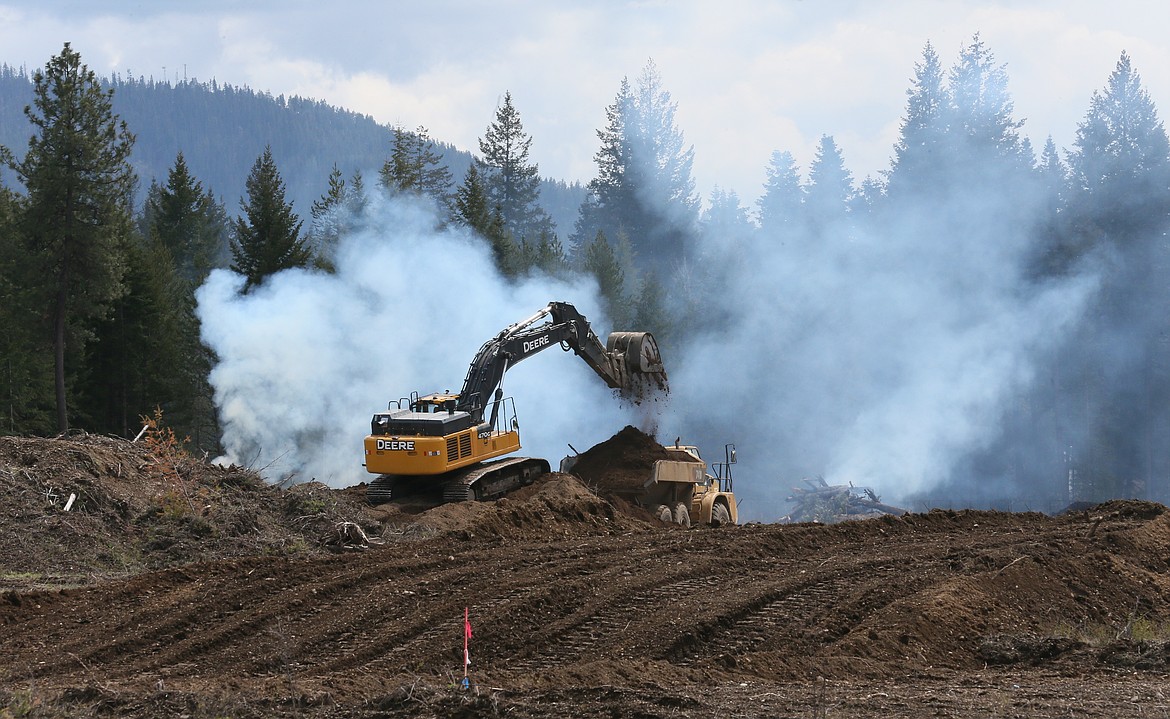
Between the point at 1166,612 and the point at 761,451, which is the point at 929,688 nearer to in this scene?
the point at 1166,612

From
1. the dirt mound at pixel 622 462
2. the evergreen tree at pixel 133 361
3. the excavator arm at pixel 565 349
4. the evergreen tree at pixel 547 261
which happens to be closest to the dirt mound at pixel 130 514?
the excavator arm at pixel 565 349

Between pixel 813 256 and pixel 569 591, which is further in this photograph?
pixel 813 256

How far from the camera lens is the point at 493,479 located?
21.9 meters

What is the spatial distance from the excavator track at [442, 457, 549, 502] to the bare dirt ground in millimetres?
2025

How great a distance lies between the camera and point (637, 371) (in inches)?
948

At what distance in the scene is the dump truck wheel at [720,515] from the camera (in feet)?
73.6

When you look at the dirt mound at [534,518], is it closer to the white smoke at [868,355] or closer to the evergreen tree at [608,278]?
the white smoke at [868,355]

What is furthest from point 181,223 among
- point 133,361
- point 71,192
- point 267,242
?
point 71,192

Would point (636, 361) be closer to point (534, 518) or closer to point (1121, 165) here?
point (534, 518)

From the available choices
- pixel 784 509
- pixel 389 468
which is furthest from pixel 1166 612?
pixel 784 509

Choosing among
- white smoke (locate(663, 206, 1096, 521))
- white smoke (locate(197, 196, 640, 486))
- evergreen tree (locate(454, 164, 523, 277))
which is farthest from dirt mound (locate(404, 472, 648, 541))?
evergreen tree (locate(454, 164, 523, 277))

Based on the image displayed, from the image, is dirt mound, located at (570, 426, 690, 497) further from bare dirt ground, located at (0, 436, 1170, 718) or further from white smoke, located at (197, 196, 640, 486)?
white smoke, located at (197, 196, 640, 486)

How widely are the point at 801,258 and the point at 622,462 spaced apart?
24.2 meters

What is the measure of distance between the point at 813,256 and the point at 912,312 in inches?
203
